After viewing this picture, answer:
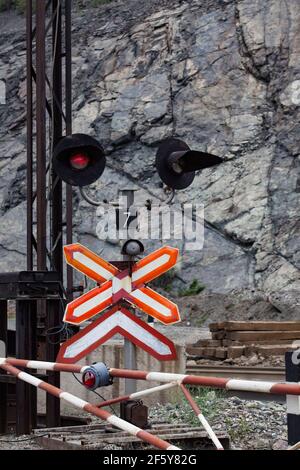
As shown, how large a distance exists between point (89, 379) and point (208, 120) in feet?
73.6

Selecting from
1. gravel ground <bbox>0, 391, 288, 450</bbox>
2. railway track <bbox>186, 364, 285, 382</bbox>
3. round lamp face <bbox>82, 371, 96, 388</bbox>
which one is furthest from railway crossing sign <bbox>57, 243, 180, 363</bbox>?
railway track <bbox>186, 364, 285, 382</bbox>

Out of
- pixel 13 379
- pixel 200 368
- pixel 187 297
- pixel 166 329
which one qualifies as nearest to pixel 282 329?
pixel 200 368

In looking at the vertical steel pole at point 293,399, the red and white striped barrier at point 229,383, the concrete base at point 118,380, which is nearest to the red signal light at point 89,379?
the red and white striped barrier at point 229,383

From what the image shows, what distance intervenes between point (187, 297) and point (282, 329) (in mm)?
7672

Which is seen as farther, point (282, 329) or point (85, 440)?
point (282, 329)

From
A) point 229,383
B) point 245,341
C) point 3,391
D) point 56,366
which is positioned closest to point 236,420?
point 56,366

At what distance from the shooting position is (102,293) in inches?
255

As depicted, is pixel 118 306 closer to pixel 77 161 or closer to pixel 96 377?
pixel 96 377

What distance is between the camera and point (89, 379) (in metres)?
5.42

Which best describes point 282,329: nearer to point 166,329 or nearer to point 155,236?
point 166,329

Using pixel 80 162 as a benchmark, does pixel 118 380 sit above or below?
below

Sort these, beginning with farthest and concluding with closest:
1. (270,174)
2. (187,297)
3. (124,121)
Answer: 1. (124,121)
2. (270,174)
3. (187,297)

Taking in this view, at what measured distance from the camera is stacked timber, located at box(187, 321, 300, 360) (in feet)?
48.7

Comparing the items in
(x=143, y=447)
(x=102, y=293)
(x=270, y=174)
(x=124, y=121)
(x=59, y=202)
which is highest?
(x=124, y=121)
